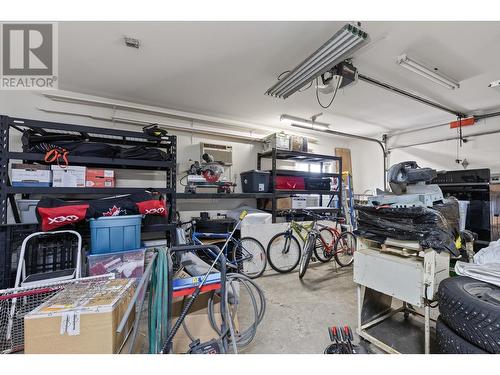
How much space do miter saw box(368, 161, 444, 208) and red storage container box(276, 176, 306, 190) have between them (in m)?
2.15

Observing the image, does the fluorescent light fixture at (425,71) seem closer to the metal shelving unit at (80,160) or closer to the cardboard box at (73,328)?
the metal shelving unit at (80,160)

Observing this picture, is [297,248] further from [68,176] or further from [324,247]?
[68,176]

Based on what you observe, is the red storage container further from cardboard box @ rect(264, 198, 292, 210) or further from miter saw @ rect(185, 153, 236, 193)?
miter saw @ rect(185, 153, 236, 193)

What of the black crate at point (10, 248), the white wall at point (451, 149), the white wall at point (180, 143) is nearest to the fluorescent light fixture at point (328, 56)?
the white wall at point (180, 143)

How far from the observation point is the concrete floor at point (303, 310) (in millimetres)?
1820

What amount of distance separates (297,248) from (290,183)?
121cm

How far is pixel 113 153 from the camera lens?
271 cm

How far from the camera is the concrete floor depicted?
5.97 ft

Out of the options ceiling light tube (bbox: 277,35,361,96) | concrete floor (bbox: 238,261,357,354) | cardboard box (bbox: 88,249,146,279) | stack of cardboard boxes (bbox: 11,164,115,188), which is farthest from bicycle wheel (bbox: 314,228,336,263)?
stack of cardboard boxes (bbox: 11,164,115,188)

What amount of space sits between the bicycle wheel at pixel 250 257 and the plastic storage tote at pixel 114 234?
144 centimetres

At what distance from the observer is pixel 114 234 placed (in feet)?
7.50
